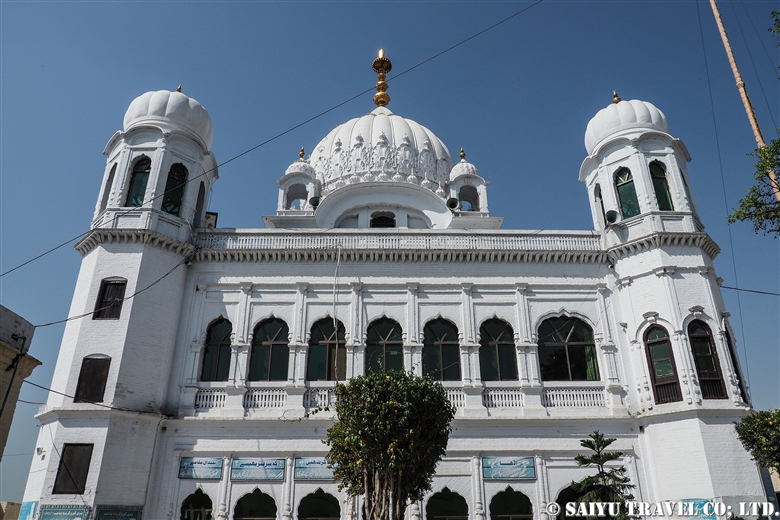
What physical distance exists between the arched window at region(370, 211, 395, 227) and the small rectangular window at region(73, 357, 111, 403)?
38.5ft

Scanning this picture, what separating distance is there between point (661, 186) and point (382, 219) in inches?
429

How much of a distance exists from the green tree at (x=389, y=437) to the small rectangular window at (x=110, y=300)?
8312mm

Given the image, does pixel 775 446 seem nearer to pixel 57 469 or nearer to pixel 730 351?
pixel 730 351

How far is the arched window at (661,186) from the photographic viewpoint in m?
18.4

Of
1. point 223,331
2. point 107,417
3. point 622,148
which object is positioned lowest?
point 107,417

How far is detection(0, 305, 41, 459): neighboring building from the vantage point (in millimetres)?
10633

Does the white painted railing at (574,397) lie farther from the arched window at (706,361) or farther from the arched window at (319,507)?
the arched window at (319,507)

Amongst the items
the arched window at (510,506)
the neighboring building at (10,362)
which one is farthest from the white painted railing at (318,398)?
the neighboring building at (10,362)

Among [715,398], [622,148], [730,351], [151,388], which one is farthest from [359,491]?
[622,148]

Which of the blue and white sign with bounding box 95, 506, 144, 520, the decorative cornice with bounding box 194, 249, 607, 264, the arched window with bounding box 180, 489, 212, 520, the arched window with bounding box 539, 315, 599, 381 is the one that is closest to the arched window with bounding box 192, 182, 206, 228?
the decorative cornice with bounding box 194, 249, 607, 264

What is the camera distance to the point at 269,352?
17.2 m

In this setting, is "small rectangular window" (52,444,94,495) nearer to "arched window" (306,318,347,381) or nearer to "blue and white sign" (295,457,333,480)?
"blue and white sign" (295,457,333,480)

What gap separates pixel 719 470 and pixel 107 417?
1601 centimetres

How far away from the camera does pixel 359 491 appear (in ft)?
38.5
